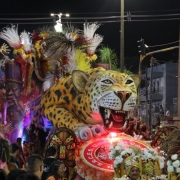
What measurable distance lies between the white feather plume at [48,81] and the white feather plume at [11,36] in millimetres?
1493

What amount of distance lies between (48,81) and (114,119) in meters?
3.21

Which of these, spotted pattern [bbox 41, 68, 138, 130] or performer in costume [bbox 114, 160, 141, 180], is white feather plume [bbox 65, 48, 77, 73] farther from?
performer in costume [bbox 114, 160, 141, 180]

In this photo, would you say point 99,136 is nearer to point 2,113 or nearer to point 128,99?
point 128,99

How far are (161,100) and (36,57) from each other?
37.5m

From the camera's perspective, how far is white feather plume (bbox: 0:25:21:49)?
13227 millimetres

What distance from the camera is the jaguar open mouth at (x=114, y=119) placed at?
9.97 metres

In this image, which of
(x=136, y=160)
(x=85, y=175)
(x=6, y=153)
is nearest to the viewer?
(x=6, y=153)

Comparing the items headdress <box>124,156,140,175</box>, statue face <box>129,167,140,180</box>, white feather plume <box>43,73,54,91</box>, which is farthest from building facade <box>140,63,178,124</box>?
statue face <box>129,167,140,180</box>

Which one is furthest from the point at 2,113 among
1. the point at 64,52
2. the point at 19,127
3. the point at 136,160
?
the point at 136,160

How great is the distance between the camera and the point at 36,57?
12.7 meters

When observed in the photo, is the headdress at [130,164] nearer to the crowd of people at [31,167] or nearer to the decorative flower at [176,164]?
the decorative flower at [176,164]

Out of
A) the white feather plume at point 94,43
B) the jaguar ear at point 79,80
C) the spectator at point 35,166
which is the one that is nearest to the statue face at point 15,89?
the white feather plume at point 94,43

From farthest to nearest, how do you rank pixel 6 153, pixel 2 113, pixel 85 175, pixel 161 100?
pixel 161 100
pixel 2 113
pixel 85 175
pixel 6 153

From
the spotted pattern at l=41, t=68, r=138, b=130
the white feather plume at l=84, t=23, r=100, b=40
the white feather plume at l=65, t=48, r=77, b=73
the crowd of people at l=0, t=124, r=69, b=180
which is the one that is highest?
the white feather plume at l=84, t=23, r=100, b=40
